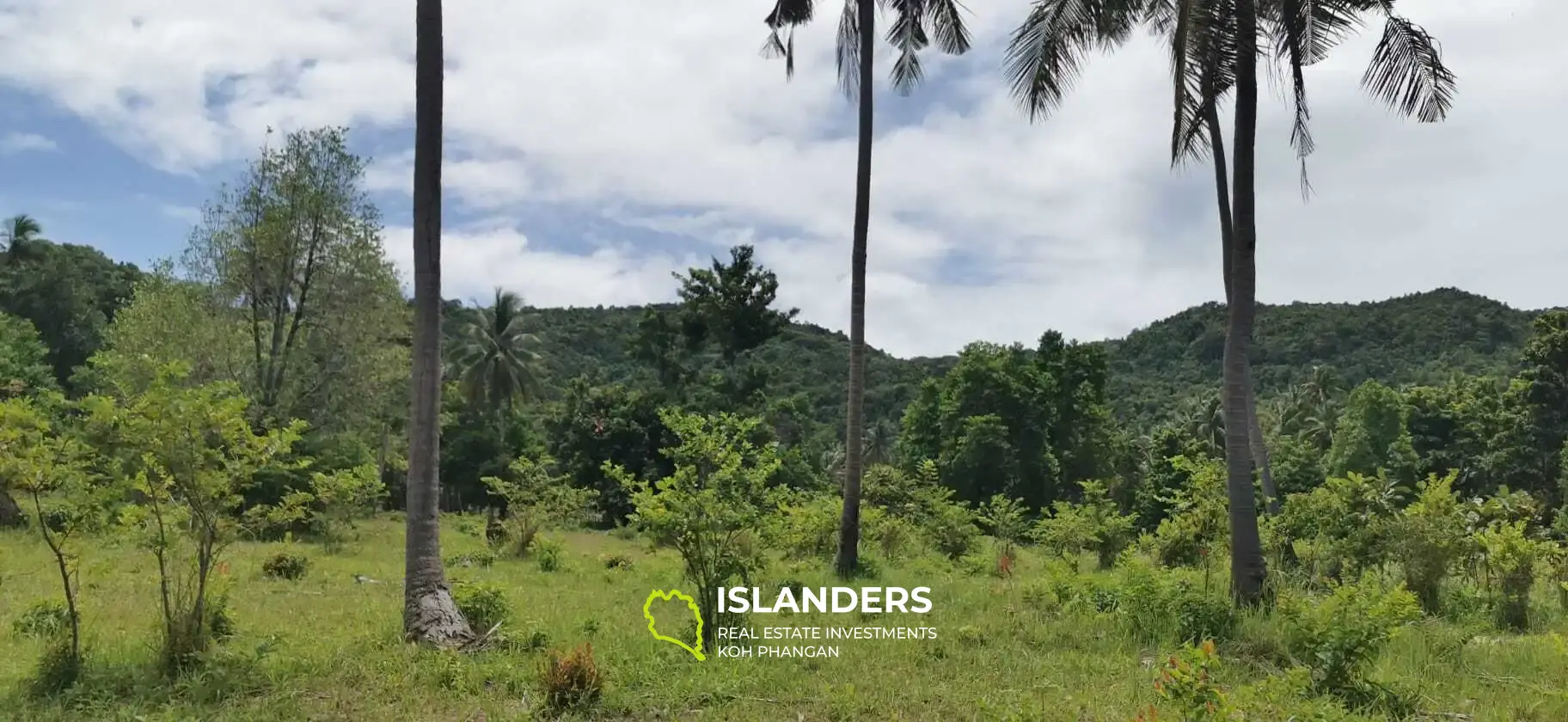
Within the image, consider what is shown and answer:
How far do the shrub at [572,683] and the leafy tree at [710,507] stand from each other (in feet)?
4.87

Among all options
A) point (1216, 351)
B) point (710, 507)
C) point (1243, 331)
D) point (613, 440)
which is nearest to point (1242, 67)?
point (1243, 331)

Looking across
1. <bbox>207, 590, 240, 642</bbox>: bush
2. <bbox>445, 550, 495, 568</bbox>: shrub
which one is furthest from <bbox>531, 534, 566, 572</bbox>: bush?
<bbox>207, 590, 240, 642</bbox>: bush

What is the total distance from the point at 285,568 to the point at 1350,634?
41.1ft

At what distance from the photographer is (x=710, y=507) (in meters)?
7.21

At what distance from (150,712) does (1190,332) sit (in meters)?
82.9

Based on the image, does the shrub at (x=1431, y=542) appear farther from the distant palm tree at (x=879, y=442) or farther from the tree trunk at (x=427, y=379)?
A: the distant palm tree at (x=879, y=442)

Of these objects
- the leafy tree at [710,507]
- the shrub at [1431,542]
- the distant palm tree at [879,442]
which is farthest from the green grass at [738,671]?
the distant palm tree at [879,442]

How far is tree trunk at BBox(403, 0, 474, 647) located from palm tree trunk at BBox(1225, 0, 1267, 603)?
695cm

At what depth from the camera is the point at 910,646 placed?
24.8 feet

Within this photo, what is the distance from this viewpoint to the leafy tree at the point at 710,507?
7242 mm

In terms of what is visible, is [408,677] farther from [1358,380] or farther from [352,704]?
[1358,380]

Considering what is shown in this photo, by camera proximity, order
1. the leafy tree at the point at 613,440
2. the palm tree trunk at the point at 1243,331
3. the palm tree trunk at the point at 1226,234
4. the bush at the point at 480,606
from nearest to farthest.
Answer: the bush at the point at 480,606
the palm tree trunk at the point at 1243,331
the palm tree trunk at the point at 1226,234
the leafy tree at the point at 613,440

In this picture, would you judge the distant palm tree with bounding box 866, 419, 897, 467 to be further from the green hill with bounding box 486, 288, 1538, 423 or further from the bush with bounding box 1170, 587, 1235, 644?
the bush with bounding box 1170, 587, 1235, 644

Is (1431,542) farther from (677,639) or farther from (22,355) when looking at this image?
(22,355)
